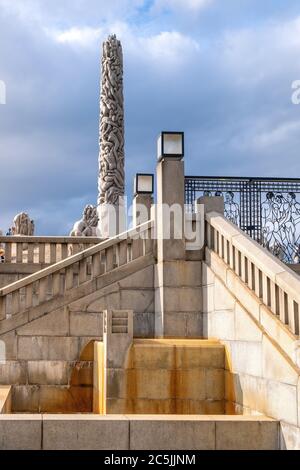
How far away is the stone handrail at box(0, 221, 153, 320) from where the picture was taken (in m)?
12.3

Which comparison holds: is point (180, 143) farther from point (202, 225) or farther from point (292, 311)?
point (292, 311)

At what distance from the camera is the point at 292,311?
26.8 ft

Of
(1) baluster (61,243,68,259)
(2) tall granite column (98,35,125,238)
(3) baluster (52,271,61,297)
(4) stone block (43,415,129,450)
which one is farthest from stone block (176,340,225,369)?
(2) tall granite column (98,35,125,238)

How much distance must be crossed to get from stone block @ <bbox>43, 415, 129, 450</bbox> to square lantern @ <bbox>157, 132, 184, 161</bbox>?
621 cm

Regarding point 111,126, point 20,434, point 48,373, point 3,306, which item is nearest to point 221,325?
point 48,373

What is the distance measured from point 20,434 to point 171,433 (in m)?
1.71

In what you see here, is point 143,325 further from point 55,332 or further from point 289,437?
point 289,437

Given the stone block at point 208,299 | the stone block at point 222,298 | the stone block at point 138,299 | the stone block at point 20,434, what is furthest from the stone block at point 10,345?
the stone block at point 20,434

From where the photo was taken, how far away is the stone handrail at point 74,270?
12.3 meters

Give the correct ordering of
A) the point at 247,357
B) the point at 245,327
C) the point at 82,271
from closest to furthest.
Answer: the point at 247,357 → the point at 245,327 → the point at 82,271

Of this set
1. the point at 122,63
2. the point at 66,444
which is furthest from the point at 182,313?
the point at 122,63

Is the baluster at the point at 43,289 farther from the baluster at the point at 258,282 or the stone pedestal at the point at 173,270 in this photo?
the baluster at the point at 258,282

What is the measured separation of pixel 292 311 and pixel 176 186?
5025mm

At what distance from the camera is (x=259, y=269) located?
9406 millimetres
